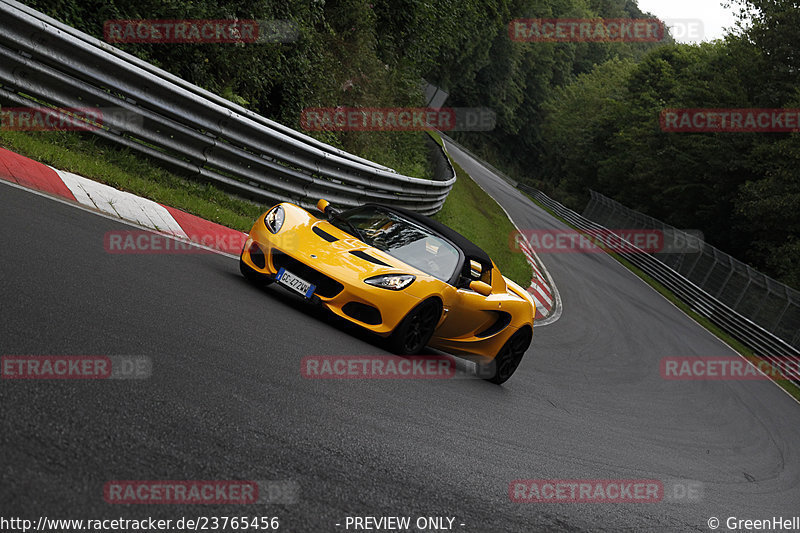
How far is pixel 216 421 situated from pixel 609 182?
2348 inches

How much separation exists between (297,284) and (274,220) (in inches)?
33.9

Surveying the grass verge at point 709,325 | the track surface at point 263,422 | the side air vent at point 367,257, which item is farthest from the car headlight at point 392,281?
the grass verge at point 709,325

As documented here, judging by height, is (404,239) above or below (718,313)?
above

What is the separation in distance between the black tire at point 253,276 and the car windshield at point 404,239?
105 cm

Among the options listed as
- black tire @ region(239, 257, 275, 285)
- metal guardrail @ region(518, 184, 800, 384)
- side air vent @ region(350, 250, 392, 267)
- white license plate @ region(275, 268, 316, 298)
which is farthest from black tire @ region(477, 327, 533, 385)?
metal guardrail @ region(518, 184, 800, 384)

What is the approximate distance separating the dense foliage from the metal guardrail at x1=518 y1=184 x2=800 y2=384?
524 centimetres

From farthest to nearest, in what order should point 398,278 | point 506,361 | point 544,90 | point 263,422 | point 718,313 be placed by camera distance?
point 544,90 < point 718,313 < point 506,361 < point 398,278 < point 263,422

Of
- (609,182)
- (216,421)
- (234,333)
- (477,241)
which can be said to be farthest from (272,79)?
(609,182)

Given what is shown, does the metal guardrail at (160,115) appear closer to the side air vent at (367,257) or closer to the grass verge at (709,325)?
the side air vent at (367,257)

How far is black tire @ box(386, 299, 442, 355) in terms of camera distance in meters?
7.22

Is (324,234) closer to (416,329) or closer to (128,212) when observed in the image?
(416,329)

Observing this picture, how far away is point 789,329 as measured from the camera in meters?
25.5

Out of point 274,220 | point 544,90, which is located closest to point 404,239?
→ point 274,220

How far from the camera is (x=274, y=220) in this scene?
25.3 feet
